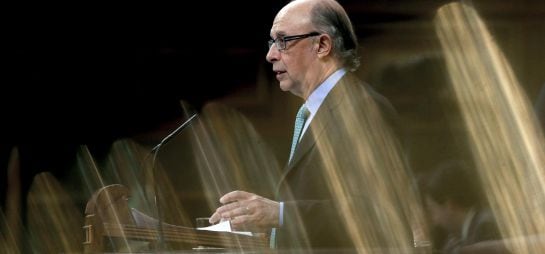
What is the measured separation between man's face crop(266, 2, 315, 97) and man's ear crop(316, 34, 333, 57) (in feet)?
0.06

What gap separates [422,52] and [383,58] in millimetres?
178

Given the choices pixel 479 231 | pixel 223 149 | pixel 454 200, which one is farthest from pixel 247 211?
pixel 223 149

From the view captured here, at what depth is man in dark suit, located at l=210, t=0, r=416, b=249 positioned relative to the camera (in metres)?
2.18

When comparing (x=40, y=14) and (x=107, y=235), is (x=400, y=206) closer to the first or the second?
(x=107, y=235)

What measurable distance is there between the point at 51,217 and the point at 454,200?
2657 mm

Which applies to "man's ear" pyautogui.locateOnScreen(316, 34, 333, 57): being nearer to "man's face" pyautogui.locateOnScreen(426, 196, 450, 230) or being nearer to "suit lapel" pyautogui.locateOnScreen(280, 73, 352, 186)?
"suit lapel" pyautogui.locateOnScreen(280, 73, 352, 186)

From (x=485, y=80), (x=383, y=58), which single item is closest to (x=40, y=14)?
(x=383, y=58)

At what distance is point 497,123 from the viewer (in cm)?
312

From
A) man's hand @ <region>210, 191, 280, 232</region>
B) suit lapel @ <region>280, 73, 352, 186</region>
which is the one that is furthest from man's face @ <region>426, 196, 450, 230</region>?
man's hand @ <region>210, 191, 280, 232</region>

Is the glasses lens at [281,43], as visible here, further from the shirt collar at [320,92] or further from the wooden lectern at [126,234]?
the wooden lectern at [126,234]

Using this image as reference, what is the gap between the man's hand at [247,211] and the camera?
83.5 inches

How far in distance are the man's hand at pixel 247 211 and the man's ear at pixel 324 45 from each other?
58 centimetres

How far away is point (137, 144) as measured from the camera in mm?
5254

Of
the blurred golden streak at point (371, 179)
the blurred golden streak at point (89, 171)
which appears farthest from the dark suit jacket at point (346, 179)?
the blurred golden streak at point (89, 171)
